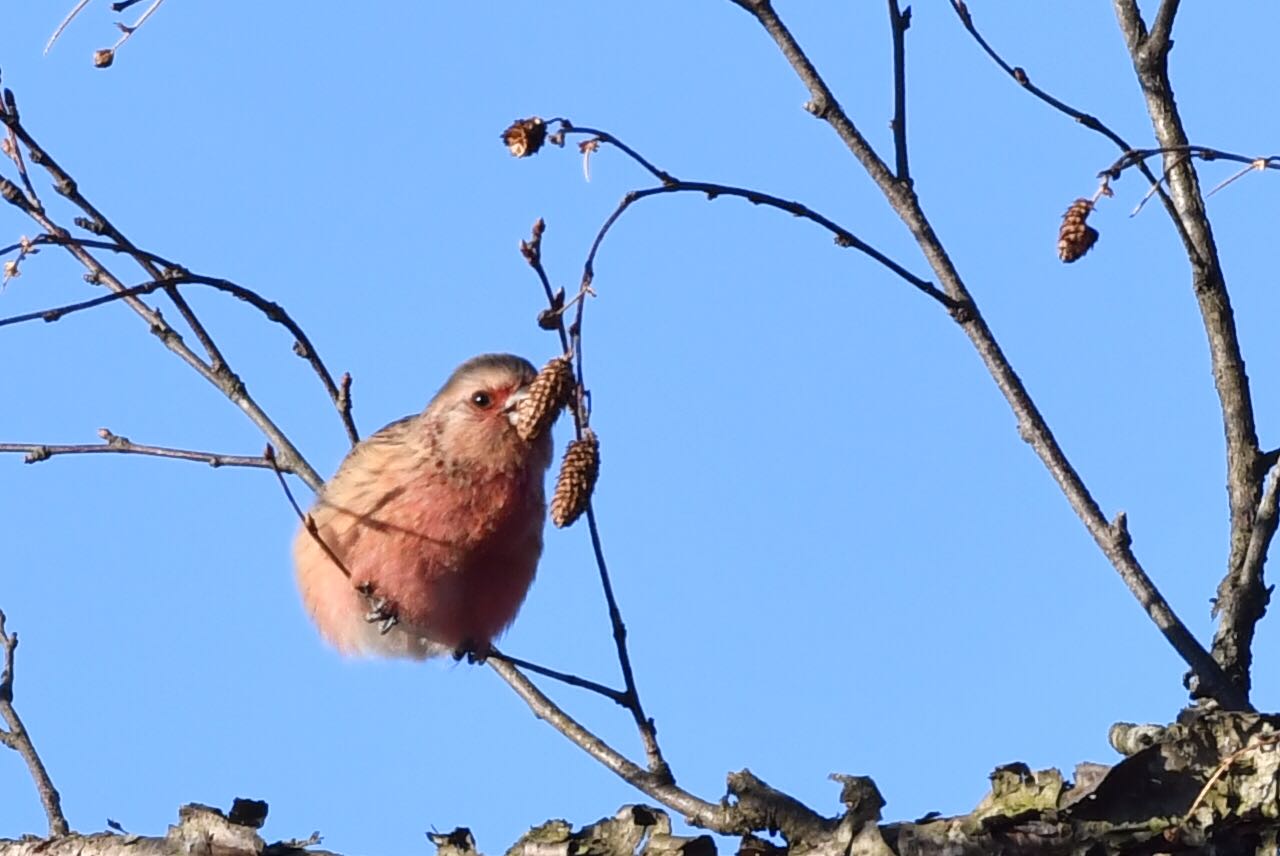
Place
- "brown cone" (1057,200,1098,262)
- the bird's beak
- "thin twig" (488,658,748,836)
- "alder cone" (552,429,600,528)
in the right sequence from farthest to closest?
the bird's beak, "brown cone" (1057,200,1098,262), "alder cone" (552,429,600,528), "thin twig" (488,658,748,836)

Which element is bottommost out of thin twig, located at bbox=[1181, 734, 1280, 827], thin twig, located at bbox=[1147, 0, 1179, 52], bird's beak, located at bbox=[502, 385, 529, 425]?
thin twig, located at bbox=[1181, 734, 1280, 827]

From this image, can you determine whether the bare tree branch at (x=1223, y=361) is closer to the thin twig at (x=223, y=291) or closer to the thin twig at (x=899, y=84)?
the thin twig at (x=899, y=84)

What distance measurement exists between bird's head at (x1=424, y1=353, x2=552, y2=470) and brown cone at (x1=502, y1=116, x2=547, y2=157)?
6.97 feet

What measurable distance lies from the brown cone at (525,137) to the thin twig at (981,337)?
0.72m

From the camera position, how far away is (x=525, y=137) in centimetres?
379

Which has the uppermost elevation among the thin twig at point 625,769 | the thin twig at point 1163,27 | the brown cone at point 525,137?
the thin twig at point 1163,27

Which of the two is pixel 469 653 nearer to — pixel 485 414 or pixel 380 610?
pixel 380 610

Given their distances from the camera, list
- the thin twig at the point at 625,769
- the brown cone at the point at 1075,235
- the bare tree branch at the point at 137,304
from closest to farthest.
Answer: the thin twig at the point at 625,769, the brown cone at the point at 1075,235, the bare tree branch at the point at 137,304

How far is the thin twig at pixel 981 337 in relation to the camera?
4125mm

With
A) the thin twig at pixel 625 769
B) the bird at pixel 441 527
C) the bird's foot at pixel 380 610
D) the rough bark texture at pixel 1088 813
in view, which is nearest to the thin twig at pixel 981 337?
the rough bark texture at pixel 1088 813

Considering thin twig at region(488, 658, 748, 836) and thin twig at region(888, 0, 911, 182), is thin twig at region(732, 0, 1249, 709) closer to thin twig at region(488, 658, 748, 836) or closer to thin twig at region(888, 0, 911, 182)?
thin twig at region(888, 0, 911, 182)

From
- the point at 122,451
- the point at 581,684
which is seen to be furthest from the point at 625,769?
the point at 122,451

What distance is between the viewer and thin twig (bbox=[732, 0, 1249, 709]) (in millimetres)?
4125

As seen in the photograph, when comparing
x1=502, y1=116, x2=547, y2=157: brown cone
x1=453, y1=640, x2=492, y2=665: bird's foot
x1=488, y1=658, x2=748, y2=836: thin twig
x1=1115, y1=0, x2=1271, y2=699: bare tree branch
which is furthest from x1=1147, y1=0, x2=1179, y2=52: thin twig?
x1=453, y1=640, x2=492, y2=665: bird's foot
